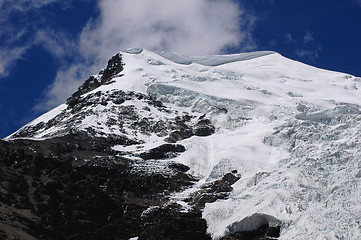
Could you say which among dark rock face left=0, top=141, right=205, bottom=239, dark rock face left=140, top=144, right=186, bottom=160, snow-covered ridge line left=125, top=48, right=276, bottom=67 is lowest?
dark rock face left=0, top=141, right=205, bottom=239

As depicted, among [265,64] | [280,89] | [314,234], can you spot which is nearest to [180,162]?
[314,234]

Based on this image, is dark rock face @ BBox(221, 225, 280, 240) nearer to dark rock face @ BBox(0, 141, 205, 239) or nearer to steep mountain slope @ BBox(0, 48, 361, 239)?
steep mountain slope @ BBox(0, 48, 361, 239)

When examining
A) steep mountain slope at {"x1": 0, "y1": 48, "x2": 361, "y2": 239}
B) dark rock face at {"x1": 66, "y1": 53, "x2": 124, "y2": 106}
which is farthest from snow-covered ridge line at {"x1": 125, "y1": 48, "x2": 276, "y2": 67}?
steep mountain slope at {"x1": 0, "y1": 48, "x2": 361, "y2": 239}

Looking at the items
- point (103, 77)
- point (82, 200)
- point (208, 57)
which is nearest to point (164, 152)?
point (82, 200)

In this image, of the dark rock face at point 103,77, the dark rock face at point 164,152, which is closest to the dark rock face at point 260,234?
the dark rock face at point 164,152

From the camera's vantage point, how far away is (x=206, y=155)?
7888cm

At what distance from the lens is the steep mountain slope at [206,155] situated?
52.5 m

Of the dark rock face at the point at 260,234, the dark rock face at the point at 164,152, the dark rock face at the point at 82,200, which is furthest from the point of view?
the dark rock face at the point at 164,152

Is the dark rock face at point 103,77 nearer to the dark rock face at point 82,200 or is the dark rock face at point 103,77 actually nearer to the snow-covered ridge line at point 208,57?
the snow-covered ridge line at point 208,57

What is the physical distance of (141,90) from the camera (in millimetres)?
110438

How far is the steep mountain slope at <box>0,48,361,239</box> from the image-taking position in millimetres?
52531

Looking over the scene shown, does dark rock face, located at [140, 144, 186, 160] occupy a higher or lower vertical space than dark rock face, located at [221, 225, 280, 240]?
higher

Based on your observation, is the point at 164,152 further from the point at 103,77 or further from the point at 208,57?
the point at 208,57

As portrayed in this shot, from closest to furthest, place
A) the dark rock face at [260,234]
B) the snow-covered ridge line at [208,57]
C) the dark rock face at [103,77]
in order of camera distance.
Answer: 1. the dark rock face at [260,234]
2. the dark rock face at [103,77]
3. the snow-covered ridge line at [208,57]
